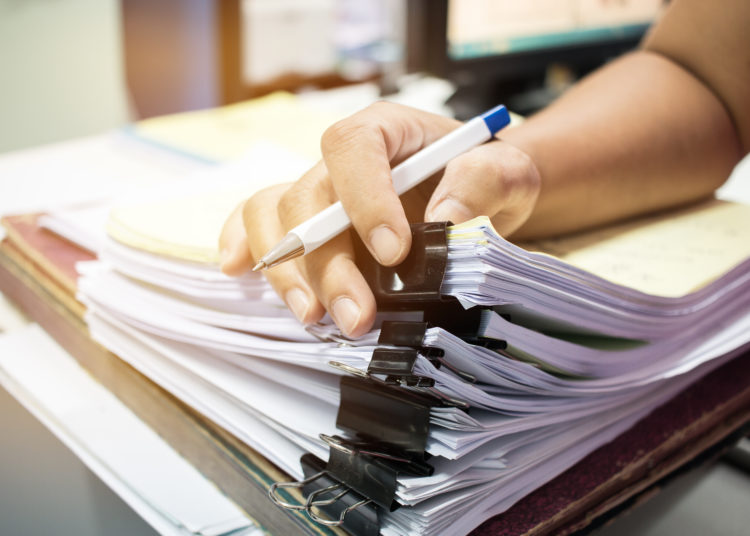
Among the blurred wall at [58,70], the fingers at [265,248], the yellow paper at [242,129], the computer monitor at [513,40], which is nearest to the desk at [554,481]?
the fingers at [265,248]

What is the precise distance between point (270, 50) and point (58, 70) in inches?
38.2

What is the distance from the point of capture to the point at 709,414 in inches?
18.5

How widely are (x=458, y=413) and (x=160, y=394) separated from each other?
0.80ft

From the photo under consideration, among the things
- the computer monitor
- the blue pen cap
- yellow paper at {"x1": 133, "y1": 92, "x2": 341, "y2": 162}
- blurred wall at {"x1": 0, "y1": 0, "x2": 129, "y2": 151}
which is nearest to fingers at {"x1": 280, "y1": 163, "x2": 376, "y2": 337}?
the blue pen cap

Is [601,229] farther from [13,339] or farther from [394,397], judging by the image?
[13,339]

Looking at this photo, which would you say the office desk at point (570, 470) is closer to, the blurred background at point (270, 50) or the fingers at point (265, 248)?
the fingers at point (265, 248)

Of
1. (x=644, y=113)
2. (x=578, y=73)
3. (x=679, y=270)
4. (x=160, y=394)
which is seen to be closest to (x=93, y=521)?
(x=160, y=394)

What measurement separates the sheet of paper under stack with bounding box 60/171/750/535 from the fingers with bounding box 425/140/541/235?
0.14 feet

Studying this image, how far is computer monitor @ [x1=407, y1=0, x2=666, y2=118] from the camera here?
1.08 meters

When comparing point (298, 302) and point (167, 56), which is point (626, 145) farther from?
point (167, 56)

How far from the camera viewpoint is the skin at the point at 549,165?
380 millimetres

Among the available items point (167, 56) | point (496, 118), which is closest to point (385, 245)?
point (496, 118)

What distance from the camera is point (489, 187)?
0.42m

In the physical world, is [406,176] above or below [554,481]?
above
